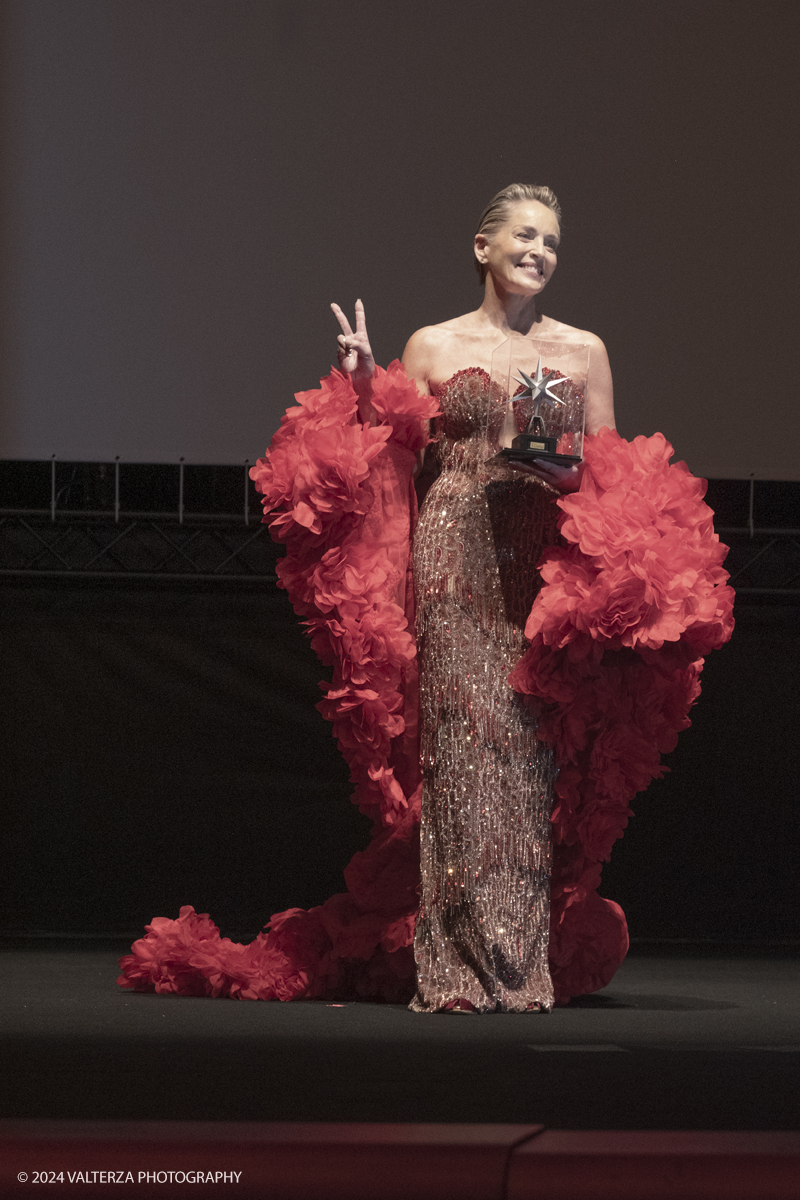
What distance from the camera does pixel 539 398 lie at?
9.25ft

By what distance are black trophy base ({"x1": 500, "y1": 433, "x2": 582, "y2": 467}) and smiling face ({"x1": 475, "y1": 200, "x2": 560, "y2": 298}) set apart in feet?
1.43

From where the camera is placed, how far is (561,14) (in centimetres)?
418

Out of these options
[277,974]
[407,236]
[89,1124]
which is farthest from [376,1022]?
[407,236]

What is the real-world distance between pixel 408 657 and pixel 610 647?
1.35 feet

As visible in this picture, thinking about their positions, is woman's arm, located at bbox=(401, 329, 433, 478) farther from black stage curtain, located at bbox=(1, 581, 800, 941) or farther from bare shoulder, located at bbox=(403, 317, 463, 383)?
black stage curtain, located at bbox=(1, 581, 800, 941)

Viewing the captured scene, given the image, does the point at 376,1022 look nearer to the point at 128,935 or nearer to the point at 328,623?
the point at 328,623

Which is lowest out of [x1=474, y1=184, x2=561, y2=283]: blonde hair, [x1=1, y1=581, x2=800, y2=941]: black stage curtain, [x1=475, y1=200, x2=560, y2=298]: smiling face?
[x1=1, y1=581, x2=800, y2=941]: black stage curtain

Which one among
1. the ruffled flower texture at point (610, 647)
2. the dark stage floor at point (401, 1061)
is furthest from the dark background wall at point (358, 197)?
the dark stage floor at point (401, 1061)

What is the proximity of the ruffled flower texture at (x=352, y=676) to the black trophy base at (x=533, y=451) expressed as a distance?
30cm

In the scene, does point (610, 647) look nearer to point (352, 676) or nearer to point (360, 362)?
point (352, 676)

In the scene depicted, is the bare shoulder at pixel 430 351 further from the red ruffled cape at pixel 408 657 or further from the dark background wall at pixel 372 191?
the dark background wall at pixel 372 191

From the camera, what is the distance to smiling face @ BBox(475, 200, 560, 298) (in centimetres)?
300

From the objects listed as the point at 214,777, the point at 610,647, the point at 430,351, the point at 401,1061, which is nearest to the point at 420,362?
the point at 430,351

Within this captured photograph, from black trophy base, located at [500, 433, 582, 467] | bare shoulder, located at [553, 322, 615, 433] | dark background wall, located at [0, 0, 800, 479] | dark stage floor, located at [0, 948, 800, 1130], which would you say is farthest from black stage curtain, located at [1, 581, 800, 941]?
black trophy base, located at [500, 433, 582, 467]
